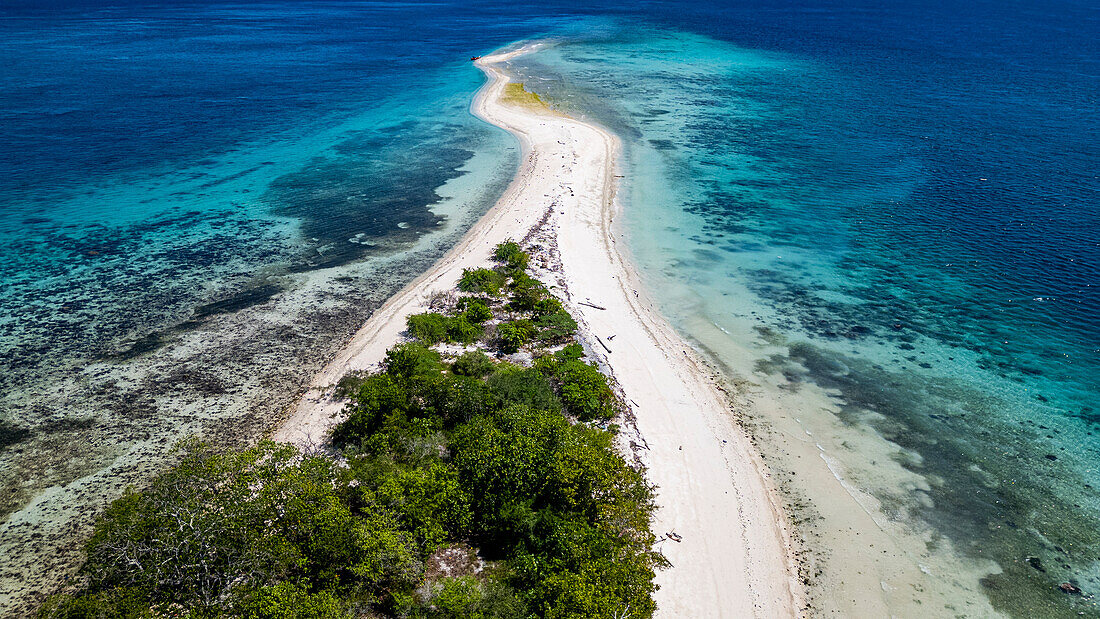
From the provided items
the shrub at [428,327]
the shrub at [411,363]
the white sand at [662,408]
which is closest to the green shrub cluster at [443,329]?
the shrub at [428,327]

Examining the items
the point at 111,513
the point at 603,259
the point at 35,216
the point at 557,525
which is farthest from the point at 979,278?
the point at 35,216

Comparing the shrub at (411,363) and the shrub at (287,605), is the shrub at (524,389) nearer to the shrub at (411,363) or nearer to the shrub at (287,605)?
the shrub at (411,363)

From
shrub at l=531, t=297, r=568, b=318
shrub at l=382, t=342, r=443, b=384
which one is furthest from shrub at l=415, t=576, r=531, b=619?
shrub at l=531, t=297, r=568, b=318

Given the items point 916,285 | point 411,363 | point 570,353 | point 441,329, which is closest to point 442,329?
point 441,329

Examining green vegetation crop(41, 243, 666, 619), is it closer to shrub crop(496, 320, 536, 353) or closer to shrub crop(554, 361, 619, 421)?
shrub crop(554, 361, 619, 421)

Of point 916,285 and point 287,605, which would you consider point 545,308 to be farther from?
point 916,285
